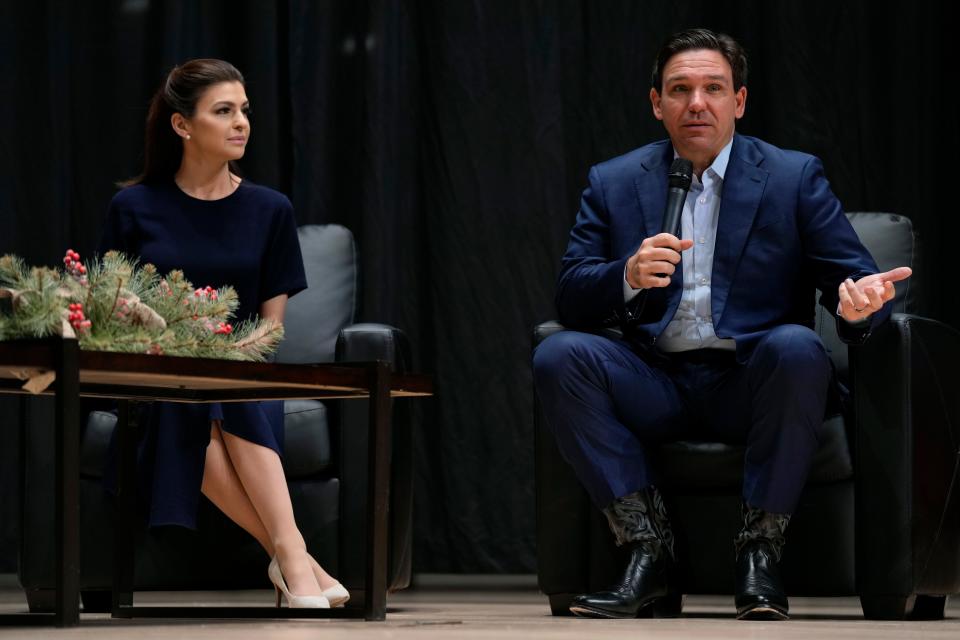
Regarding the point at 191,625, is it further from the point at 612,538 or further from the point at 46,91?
the point at 46,91

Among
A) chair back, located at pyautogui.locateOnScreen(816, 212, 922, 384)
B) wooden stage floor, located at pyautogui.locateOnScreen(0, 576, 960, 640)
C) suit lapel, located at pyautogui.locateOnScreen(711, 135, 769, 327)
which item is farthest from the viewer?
chair back, located at pyautogui.locateOnScreen(816, 212, 922, 384)

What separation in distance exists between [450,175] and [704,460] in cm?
181

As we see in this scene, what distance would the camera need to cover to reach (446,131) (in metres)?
4.11

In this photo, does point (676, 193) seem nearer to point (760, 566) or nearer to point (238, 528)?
point (760, 566)

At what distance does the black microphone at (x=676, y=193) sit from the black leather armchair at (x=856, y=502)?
343 millimetres

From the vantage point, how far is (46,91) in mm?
4188

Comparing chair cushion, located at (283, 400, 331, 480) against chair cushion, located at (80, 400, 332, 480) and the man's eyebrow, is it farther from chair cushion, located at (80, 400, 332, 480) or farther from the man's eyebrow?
the man's eyebrow

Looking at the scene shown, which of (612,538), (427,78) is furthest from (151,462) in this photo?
(427,78)

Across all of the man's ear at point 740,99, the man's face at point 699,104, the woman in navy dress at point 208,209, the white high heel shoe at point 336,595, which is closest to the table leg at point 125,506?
the woman in navy dress at point 208,209

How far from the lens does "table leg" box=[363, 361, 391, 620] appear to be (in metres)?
2.11

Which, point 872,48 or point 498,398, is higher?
point 872,48

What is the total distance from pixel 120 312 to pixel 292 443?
2.75 ft

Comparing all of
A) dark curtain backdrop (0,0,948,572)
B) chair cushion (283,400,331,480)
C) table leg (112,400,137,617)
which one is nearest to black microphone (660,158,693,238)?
chair cushion (283,400,331,480)

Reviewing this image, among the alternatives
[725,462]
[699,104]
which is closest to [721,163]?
[699,104]
